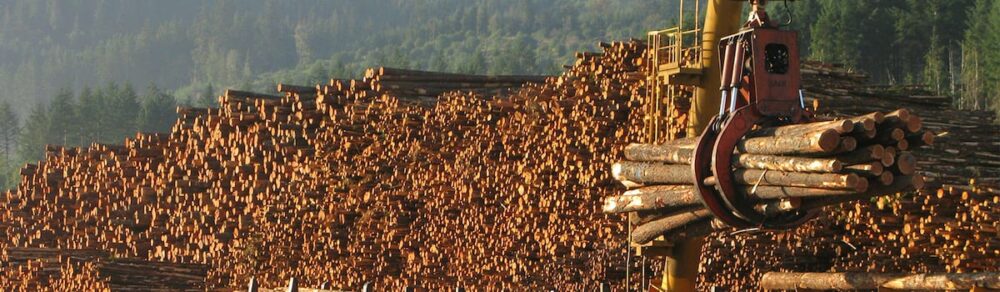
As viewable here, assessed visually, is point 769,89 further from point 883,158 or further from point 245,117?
point 245,117

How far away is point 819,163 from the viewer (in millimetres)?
9102

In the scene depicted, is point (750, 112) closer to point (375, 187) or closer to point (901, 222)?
point (901, 222)

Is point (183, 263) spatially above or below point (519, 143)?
below

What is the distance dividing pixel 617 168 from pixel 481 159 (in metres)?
5.95

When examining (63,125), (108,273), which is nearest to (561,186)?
(108,273)

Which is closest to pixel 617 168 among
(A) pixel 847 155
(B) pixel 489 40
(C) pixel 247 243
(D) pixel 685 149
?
(D) pixel 685 149

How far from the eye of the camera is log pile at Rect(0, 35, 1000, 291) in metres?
15.3

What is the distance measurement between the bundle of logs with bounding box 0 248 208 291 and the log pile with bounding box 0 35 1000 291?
0.61 feet

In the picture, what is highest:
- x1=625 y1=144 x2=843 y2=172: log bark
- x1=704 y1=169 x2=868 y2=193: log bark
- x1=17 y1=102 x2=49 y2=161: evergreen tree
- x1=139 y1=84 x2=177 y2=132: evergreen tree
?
x1=625 y1=144 x2=843 y2=172: log bark

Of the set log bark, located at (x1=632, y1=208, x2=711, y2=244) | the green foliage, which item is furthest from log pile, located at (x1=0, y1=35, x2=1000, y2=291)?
the green foliage

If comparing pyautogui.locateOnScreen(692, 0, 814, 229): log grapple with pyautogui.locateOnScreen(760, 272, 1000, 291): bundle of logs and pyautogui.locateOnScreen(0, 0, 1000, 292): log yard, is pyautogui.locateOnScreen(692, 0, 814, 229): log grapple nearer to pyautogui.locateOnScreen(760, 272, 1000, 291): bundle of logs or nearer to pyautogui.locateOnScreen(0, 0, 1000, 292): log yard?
pyautogui.locateOnScreen(0, 0, 1000, 292): log yard

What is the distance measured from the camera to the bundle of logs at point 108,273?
21.8 m

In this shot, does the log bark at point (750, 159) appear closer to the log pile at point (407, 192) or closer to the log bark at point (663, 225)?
the log bark at point (663, 225)

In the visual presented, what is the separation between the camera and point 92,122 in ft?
376
